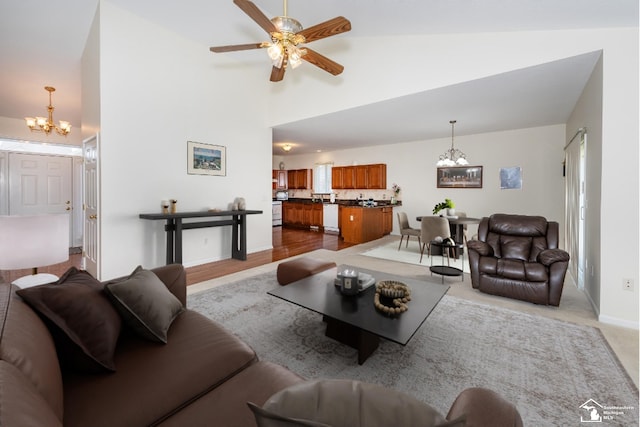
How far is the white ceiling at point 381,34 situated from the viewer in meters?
2.72

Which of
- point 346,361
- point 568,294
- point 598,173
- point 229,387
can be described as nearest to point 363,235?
point 568,294

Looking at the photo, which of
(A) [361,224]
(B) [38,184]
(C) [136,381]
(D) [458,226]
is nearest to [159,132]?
(C) [136,381]

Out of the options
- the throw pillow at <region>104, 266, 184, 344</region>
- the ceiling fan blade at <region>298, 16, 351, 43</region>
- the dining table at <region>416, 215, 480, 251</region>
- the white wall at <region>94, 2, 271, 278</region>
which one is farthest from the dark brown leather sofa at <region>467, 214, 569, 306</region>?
the white wall at <region>94, 2, 271, 278</region>

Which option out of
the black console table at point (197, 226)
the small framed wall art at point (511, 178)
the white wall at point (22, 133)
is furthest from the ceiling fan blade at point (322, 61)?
the white wall at point (22, 133)

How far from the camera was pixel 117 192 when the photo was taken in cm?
379

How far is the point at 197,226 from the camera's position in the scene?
446 centimetres

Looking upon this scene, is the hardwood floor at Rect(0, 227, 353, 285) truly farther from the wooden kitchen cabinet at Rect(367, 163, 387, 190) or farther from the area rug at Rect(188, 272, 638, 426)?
the wooden kitchen cabinet at Rect(367, 163, 387, 190)

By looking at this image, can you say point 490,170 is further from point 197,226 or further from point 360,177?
point 197,226

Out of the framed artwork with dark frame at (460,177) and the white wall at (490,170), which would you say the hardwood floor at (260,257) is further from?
the framed artwork with dark frame at (460,177)

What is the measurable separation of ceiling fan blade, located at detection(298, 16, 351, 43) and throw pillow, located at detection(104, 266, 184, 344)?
2339 mm

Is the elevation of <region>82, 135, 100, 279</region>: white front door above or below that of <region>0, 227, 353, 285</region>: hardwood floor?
above

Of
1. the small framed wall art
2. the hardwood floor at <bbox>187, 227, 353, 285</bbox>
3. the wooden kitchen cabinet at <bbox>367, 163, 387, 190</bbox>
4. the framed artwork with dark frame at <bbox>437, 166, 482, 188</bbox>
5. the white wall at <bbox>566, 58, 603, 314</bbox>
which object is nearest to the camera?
the white wall at <bbox>566, 58, 603, 314</bbox>

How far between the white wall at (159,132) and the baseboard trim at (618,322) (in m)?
5.09

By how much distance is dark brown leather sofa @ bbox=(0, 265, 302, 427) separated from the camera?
838 millimetres
